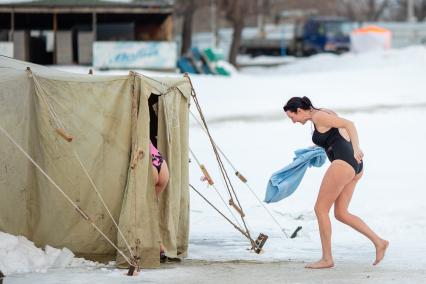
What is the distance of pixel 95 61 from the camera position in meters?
32.7

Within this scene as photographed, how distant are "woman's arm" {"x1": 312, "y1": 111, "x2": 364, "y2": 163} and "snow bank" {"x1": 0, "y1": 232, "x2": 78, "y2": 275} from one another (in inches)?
94.0

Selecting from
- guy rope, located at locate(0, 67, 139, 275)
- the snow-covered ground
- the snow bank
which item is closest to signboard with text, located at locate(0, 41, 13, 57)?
the snow-covered ground

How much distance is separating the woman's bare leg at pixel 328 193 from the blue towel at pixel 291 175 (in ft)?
2.86

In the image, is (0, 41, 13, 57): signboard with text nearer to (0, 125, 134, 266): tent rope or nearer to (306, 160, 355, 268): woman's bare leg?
(0, 125, 134, 266): tent rope

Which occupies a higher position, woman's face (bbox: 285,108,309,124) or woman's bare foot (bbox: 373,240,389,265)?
woman's face (bbox: 285,108,309,124)

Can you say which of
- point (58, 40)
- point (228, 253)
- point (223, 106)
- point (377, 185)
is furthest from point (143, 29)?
point (228, 253)

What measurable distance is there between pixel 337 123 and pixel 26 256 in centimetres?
281

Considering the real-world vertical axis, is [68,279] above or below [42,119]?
below

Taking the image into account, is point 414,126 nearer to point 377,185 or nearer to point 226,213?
point 377,185

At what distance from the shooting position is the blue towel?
9.61m

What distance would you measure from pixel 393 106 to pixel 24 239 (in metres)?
16.1

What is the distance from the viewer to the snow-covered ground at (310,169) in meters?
9.75

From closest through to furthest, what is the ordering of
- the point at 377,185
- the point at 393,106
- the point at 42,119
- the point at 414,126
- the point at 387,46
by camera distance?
the point at 42,119 < the point at 377,185 < the point at 414,126 < the point at 393,106 < the point at 387,46

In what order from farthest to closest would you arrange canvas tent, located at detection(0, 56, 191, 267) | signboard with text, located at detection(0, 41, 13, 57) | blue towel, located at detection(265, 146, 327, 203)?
1. signboard with text, located at detection(0, 41, 13, 57)
2. blue towel, located at detection(265, 146, 327, 203)
3. canvas tent, located at detection(0, 56, 191, 267)
